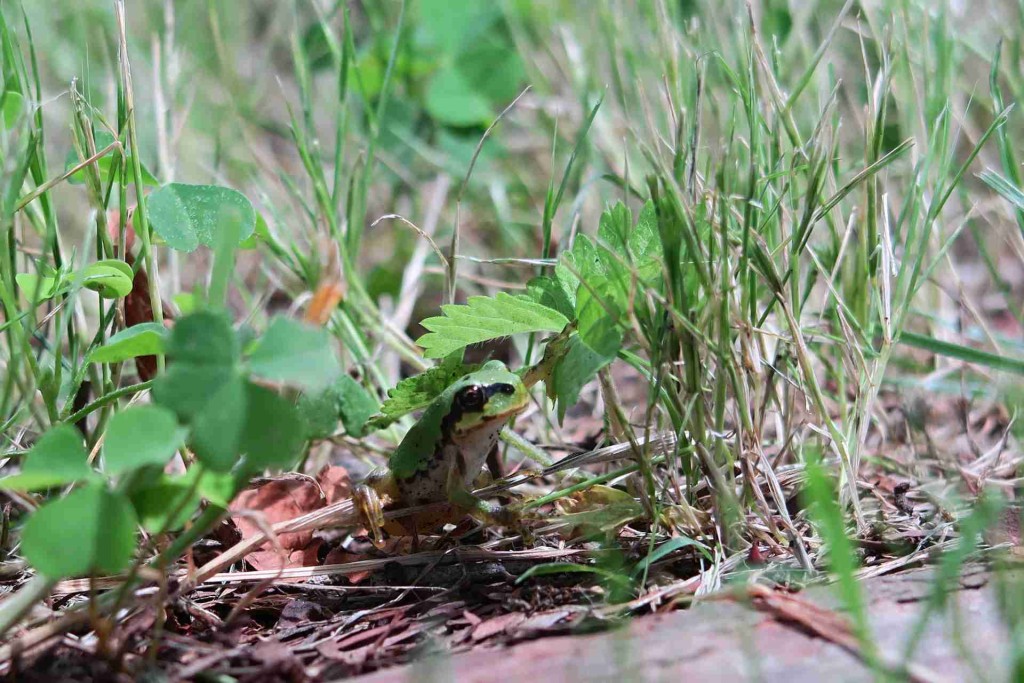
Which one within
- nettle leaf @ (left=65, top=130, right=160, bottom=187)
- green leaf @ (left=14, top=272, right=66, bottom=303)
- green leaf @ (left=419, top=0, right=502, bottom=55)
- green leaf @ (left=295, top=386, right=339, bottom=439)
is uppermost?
green leaf @ (left=419, top=0, right=502, bottom=55)

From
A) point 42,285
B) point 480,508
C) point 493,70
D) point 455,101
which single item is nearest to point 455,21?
point 493,70

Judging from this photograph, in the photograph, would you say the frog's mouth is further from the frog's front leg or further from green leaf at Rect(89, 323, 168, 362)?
green leaf at Rect(89, 323, 168, 362)

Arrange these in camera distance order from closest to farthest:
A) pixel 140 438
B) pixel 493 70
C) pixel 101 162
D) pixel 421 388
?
pixel 140 438, pixel 421 388, pixel 101 162, pixel 493 70

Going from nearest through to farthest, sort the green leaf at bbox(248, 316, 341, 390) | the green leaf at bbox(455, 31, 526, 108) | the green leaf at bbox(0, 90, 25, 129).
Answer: the green leaf at bbox(248, 316, 341, 390)
the green leaf at bbox(0, 90, 25, 129)
the green leaf at bbox(455, 31, 526, 108)

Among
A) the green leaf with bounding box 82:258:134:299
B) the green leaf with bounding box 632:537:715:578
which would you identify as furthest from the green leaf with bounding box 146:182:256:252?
the green leaf with bounding box 632:537:715:578

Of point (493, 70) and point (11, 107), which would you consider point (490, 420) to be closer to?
point (11, 107)

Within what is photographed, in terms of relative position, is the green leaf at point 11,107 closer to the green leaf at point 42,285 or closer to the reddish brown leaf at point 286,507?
the green leaf at point 42,285
